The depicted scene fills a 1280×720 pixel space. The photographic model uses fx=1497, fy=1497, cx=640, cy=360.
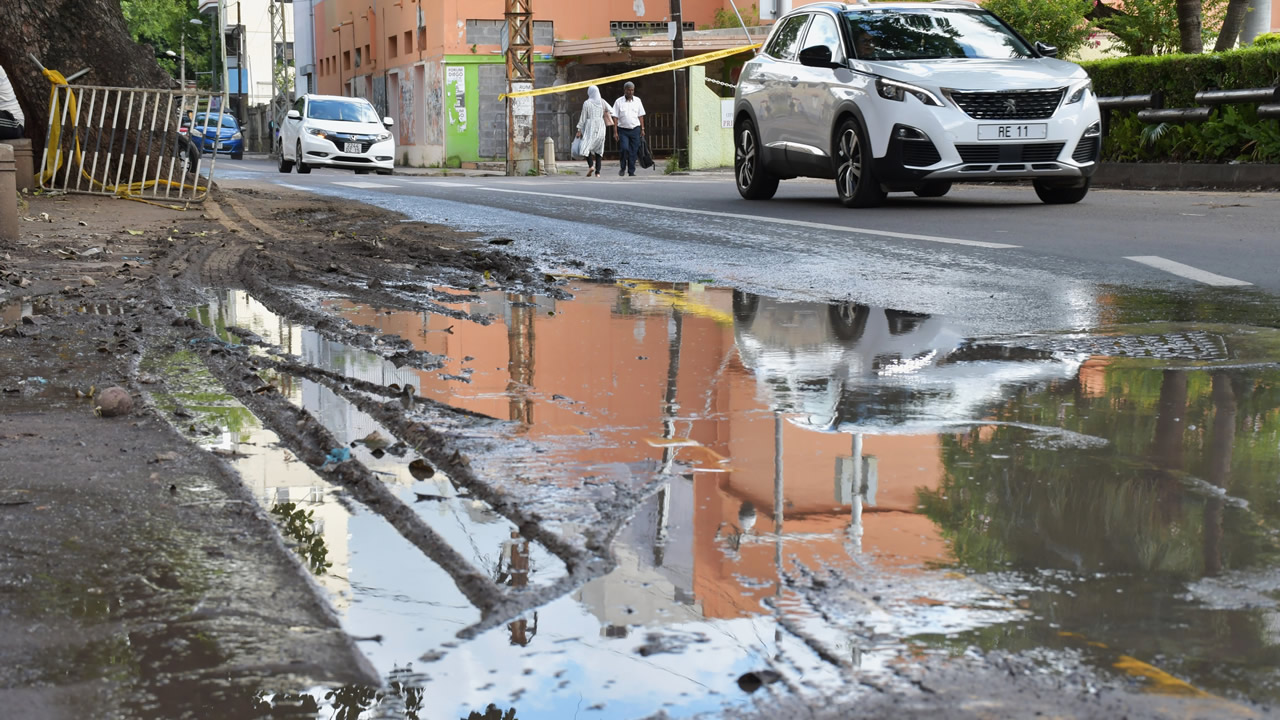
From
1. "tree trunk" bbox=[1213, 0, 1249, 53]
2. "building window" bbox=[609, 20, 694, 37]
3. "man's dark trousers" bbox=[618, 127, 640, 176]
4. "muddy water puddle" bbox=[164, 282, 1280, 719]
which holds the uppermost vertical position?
"building window" bbox=[609, 20, 694, 37]

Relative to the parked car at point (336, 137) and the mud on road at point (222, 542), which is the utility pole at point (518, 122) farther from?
the mud on road at point (222, 542)

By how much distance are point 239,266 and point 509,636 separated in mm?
6301

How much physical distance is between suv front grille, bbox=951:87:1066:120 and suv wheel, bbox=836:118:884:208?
0.90 meters

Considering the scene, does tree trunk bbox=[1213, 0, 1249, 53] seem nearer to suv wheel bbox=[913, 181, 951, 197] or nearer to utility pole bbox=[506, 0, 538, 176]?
suv wheel bbox=[913, 181, 951, 197]

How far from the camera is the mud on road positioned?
207 centimetres

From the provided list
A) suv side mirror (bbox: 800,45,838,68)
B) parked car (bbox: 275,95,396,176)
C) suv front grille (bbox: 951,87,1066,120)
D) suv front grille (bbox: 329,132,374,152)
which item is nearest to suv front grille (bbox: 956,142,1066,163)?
suv front grille (bbox: 951,87,1066,120)

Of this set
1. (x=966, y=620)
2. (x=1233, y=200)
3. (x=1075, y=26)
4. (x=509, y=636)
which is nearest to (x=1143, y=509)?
(x=966, y=620)

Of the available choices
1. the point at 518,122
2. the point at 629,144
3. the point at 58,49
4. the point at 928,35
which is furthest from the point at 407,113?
the point at 928,35

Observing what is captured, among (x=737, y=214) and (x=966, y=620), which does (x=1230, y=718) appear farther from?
(x=737, y=214)

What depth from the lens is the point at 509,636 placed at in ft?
7.57

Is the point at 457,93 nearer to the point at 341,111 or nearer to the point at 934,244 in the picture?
the point at 341,111

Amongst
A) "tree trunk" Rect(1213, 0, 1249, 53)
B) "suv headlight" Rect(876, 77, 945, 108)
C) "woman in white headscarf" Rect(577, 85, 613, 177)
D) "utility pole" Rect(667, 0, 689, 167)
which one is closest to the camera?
"suv headlight" Rect(876, 77, 945, 108)

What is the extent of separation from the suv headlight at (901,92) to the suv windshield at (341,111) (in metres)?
20.5

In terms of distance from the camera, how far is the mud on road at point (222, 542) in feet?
6.78
